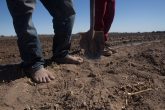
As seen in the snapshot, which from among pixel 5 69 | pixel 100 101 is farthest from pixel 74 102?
pixel 5 69

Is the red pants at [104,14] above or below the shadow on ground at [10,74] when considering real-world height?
above

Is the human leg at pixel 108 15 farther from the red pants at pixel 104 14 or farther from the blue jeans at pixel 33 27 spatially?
the blue jeans at pixel 33 27

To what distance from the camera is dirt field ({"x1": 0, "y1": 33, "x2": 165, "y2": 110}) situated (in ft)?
11.3

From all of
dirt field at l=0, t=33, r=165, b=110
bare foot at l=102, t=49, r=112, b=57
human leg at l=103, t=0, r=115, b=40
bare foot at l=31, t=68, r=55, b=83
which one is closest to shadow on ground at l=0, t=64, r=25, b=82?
dirt field at l=0, t=33, r=165, b=110

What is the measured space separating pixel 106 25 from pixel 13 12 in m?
2.02

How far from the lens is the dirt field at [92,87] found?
343 cm

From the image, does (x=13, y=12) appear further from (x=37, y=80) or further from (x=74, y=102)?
(x=74, y=102)

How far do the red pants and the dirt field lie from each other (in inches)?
27.7

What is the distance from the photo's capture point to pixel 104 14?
220 inches

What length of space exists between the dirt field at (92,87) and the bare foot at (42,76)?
0.07m

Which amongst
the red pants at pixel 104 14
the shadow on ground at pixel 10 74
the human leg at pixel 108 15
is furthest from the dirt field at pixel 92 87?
the human leg at pixel 108 15

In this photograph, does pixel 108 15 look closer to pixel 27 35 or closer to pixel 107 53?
pixel 107 53

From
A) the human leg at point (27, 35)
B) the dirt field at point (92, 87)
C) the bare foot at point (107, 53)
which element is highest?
the human leg at point (27, 35)

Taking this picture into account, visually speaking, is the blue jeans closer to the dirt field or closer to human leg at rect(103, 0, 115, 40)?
the dirt field
